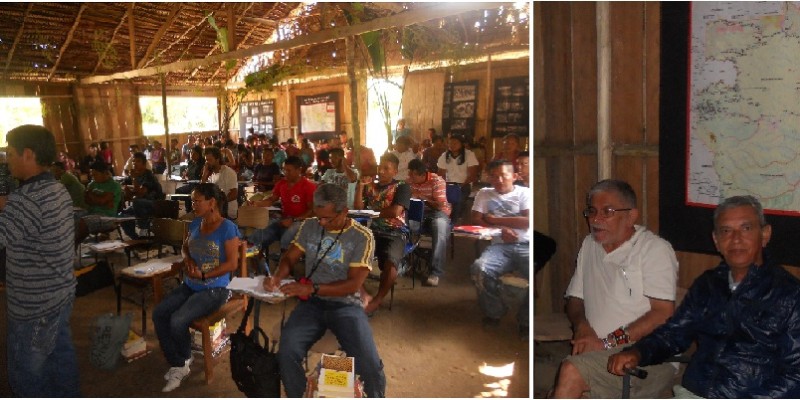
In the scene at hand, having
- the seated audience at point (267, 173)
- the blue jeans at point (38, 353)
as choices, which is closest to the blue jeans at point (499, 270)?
the blue jeans at point (38, 353)

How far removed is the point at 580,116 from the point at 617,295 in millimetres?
1514

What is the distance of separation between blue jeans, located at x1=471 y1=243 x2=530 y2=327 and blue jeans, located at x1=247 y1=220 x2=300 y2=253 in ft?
7.18

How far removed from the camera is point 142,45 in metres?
12.5

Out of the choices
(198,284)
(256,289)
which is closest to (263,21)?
(198,284)

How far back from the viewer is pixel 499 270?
455 centimetres

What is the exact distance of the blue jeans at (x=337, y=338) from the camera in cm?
292

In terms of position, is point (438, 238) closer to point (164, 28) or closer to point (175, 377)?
point (175, 377)

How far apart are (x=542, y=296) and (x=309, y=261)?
6.42 feet

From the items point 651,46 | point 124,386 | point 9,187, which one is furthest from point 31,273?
point 9,187

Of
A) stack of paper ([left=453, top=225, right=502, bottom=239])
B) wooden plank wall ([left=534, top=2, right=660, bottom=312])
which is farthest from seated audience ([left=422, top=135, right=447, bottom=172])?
wooden plank wall ([left=534, top=2, right=660, bottom=312])

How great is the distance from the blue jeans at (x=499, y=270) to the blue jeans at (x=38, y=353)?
317cm

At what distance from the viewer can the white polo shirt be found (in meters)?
2.61

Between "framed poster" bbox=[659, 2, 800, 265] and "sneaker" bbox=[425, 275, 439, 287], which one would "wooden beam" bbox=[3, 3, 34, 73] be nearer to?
"sneaker" bbox=[425, 275, 439, 287]

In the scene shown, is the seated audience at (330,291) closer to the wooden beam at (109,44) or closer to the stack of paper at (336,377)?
the stack of paper at (336,377)
